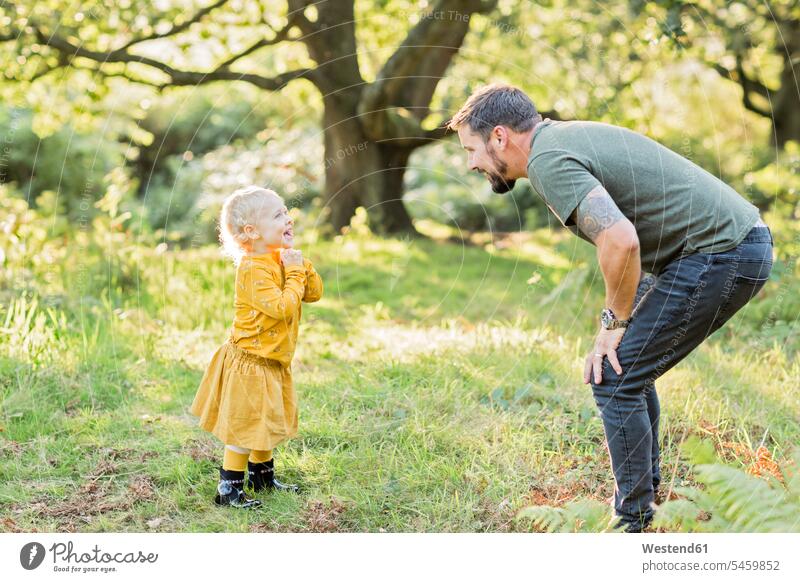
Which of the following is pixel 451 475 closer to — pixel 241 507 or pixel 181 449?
pixel 241 507

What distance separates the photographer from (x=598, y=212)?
9.85 ft

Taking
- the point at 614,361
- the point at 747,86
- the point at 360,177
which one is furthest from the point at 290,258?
the point at 747,86

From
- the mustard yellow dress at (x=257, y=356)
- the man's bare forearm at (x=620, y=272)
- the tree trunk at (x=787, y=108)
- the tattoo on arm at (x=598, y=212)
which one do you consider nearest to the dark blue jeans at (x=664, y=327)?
the man's bare forearm at (x=620, y=272)

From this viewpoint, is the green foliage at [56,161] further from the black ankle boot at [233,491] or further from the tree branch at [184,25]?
the black ankle boot at [233,491]

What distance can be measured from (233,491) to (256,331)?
0.75 metres

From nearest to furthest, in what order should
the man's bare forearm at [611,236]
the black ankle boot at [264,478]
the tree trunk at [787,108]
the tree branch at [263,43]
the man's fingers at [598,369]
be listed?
the man's bare forearm at [611,236], the man's fingers at [598,369], the black ankle boot at [264,478], the tree branch at [263,43], the tree trunk at [787,108]

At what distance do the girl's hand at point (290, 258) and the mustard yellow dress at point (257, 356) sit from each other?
0.02 metres

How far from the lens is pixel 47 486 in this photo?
3.97 meters

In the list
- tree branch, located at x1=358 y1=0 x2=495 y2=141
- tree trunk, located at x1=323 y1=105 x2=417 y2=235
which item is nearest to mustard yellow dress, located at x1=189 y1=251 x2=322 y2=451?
tree branch, located at x1=358 y1=0 x2=495 y2=141

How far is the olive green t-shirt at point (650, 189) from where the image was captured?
319cm

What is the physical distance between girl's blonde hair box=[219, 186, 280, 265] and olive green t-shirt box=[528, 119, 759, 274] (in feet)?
3.88

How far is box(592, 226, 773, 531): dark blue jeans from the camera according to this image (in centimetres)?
320
